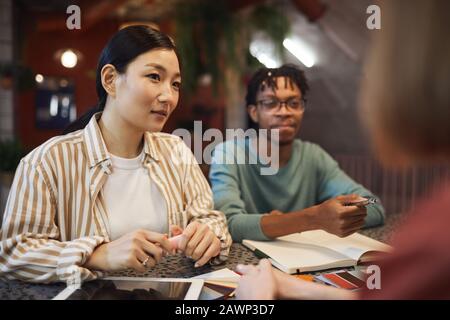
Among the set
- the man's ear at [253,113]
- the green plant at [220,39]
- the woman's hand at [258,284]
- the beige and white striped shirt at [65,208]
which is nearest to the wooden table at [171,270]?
the beige and white striped shirt at [65,208]

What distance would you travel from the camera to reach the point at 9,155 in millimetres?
1073

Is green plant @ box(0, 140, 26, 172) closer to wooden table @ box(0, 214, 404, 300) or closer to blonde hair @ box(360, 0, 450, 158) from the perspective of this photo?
wooden table @ box(0, 214, 404, 300)

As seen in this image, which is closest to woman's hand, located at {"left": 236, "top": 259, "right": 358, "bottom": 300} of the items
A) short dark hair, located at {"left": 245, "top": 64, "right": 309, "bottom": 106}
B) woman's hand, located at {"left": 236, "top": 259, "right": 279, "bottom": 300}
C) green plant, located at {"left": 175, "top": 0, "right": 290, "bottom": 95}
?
woman's hand, located at {"left": 236, "top": 259, "right": 279, "bottom": 300}

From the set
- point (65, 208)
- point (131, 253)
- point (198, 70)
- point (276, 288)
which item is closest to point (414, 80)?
point (276, 288)

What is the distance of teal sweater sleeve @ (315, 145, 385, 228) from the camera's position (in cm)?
103

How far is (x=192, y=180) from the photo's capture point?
958mm

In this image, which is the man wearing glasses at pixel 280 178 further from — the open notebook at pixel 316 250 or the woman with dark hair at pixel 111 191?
the woman with dark hair at pixel 111 191

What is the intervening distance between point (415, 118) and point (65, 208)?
606 millimetres

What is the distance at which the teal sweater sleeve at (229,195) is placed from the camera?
3.28ft

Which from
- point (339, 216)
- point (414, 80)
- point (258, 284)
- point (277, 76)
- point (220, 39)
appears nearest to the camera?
point (414, 80)

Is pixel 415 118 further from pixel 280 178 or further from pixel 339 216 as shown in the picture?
pixel 280 178

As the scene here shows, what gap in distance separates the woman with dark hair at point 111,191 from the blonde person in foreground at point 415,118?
15.5 inches

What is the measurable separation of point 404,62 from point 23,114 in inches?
34.1

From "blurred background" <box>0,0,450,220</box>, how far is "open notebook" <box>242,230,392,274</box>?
0.13 m
